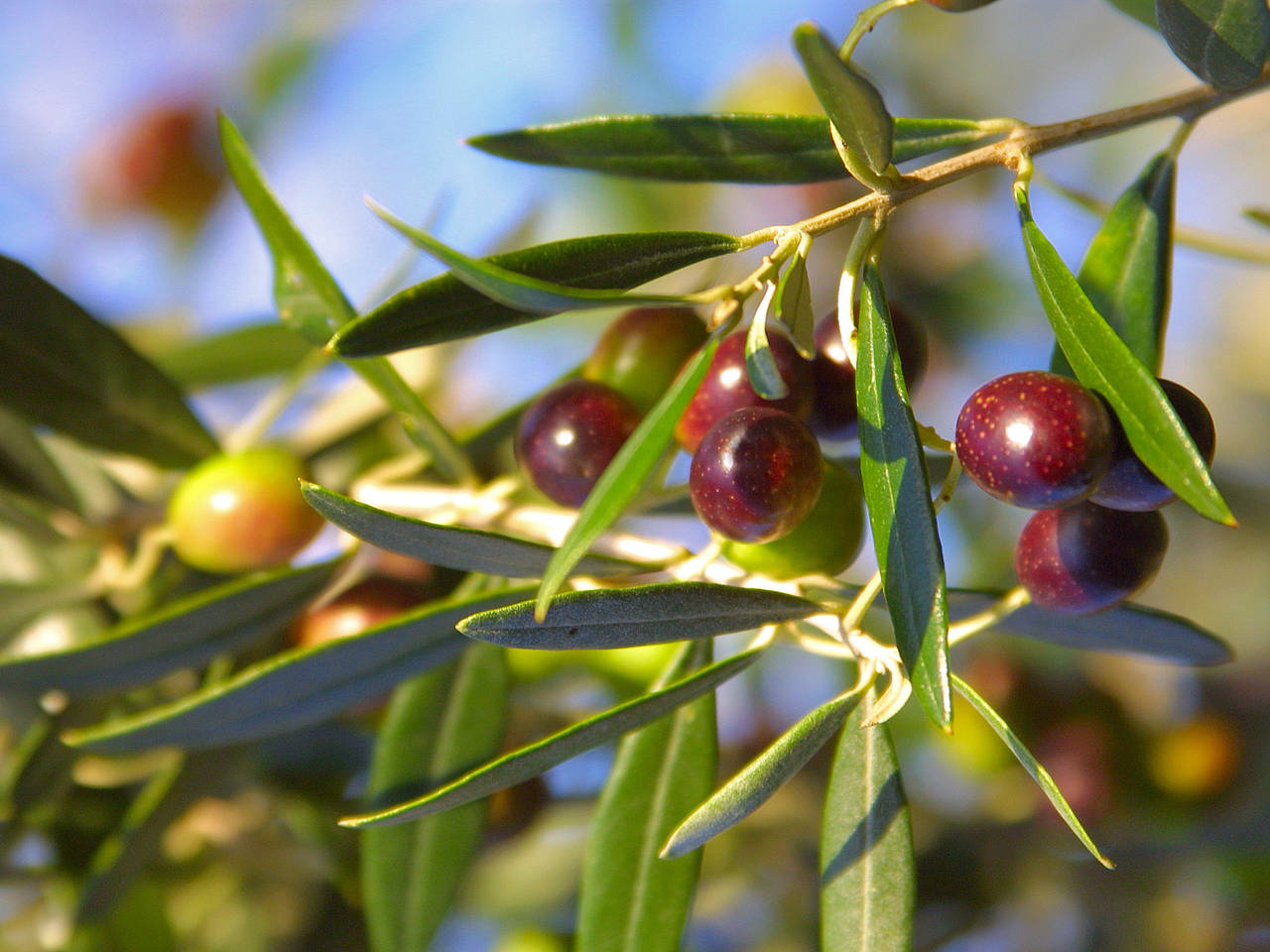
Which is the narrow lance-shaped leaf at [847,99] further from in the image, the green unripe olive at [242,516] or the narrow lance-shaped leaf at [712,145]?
the green unripe olive at [242,516]

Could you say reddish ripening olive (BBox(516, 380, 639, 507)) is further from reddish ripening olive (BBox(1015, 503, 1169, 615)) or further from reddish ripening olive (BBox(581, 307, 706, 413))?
reddish ripening olive (BBox(1015, 503, 1169, 615))

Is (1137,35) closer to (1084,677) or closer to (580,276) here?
(1084,677)

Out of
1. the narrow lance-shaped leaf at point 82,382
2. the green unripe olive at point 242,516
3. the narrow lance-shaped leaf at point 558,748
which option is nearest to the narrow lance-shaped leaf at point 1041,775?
the narrow lance-shaped leaf at point 558,748

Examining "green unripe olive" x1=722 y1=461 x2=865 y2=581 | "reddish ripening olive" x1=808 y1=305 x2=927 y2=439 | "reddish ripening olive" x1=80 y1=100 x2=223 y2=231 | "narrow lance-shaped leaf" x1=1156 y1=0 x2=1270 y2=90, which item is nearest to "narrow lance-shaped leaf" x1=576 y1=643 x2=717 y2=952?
"green unripe olive" x1=722 y1=461 x2=865 y2=581

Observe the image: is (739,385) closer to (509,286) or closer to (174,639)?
(509,286)

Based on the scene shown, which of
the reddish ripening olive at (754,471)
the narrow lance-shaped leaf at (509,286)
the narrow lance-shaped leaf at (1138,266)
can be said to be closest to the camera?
the narrow lance-shaped leaf at (509,286)

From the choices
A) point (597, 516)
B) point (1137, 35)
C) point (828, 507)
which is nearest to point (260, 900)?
point (828, 507)

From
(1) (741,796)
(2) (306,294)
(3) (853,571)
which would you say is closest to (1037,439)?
(1) (741,796)
